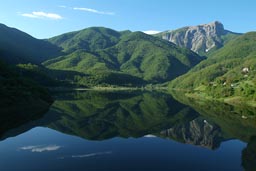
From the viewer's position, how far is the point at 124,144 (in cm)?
7094

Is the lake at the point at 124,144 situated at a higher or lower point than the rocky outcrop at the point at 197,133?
higher

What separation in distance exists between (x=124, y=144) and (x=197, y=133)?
29008 mm

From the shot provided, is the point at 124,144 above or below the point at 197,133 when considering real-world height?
above

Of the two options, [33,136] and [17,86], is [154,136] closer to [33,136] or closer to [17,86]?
[33,136]

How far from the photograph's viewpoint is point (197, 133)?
299 ft

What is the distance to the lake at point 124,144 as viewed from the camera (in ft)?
174

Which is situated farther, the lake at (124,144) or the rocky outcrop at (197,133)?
the rocky outcrop at (197,133)

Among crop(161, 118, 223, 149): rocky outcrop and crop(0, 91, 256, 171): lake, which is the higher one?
crop(0, 91, 256, 171): lake

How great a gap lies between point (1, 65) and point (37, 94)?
19.4 meters

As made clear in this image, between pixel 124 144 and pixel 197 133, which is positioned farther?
pixel 197 133

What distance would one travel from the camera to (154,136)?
83938 millimetres

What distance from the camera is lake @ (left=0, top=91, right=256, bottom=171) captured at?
52.9 meters

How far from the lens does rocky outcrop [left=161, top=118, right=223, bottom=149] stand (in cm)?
7825

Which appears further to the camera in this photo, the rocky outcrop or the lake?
the rocky outcrop
